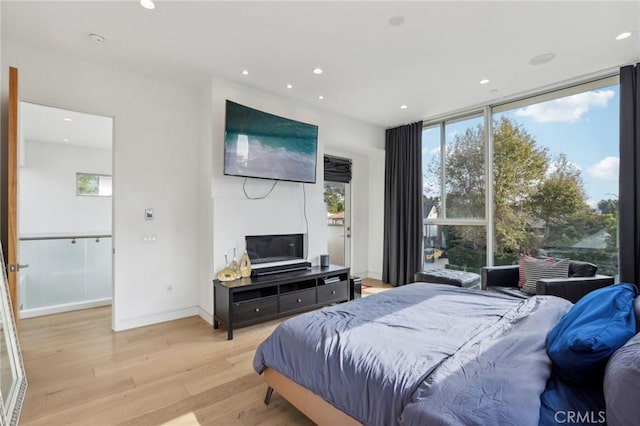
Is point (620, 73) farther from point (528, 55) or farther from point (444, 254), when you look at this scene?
point (444, 254)

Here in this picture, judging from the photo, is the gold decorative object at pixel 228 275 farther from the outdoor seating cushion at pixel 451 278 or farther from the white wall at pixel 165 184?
the outdoor seating cushion at pixel 451 278

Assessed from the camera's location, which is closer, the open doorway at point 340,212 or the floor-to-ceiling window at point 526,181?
the floor-to-ceiling window at point 526,181

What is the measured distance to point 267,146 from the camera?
3797mm

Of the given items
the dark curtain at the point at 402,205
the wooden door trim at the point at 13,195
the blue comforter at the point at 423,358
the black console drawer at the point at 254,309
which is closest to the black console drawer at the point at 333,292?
the black console drawer at the point at 254,309

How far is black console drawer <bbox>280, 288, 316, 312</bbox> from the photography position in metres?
3.57

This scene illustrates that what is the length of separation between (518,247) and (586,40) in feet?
8.27

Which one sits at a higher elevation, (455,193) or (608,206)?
(455,193)

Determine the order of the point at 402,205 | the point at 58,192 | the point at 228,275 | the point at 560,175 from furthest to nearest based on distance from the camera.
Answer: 1. the point at 58,192
2. the point at 402,205
3. the point at 560,175
4. the point at 228,275

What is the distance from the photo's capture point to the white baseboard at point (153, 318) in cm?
339

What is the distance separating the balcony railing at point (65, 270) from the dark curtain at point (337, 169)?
3.68m

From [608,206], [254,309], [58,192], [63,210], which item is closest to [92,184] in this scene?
[58,192]

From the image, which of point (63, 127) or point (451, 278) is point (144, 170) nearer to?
point (63, 127)

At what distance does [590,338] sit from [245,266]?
10.2 feet

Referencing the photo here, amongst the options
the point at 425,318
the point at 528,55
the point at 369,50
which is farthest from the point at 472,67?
the point at 425,318
